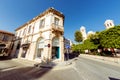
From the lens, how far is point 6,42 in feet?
80.0

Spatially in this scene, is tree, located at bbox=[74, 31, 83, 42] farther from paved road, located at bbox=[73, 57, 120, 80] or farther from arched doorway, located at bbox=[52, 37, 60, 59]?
paved road, located at bbox=[73, 57, 120, 80]

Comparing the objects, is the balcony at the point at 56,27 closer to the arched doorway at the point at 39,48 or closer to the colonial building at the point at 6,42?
the arched doorway at the point at 39,48

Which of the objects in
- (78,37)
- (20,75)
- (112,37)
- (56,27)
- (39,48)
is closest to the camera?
(20,75)

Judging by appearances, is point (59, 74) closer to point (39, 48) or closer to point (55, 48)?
point (55, 48)

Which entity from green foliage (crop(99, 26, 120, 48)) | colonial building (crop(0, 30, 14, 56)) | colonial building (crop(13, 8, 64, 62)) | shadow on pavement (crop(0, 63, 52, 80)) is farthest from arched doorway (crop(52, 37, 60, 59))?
colonial building (crop(0, 30, 14, 56))

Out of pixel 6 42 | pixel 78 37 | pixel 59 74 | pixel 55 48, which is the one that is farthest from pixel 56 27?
pixel 78 37

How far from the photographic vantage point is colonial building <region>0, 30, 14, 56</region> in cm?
2343

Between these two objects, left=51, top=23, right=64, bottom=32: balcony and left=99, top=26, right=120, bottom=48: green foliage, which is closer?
left=51, top=23, right=64, bottom=32: balcony

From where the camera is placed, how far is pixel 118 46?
16250mm

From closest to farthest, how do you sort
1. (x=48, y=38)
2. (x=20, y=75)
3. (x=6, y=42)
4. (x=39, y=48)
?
(x=20, y=75)
(x=48, y=38)
(x=39, y=48)
(x=6, y=42)

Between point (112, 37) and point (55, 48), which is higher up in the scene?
point (112, 37)

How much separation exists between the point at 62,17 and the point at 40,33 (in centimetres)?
581

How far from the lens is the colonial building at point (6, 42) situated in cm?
2343

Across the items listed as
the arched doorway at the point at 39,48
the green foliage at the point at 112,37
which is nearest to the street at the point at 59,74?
the arched doorway at the point at 39,48
